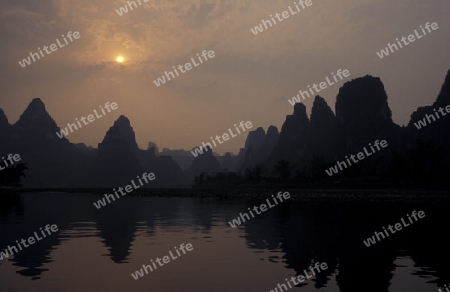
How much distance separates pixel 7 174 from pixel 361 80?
128 m

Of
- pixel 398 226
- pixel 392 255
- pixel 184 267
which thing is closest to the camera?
pixel 184 267

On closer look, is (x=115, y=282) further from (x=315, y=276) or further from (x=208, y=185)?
(x=208, y=185)

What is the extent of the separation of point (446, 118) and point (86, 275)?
15189 cm

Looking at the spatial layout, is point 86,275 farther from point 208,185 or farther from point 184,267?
point 208,185

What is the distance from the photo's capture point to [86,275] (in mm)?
16219

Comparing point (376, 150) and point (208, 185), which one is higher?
point (208, 185)

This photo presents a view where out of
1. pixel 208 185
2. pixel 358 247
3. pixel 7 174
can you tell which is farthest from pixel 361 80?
pixel 358 247

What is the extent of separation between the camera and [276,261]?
1908cm

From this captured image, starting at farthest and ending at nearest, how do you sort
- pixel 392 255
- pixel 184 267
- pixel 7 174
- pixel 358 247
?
pixel 7 174 < pixel 358 247 < pixel 392 255 < pixel 184 267

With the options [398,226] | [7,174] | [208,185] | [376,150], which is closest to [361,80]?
[376,150]

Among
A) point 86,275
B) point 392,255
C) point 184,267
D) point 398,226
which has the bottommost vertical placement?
point 398,226

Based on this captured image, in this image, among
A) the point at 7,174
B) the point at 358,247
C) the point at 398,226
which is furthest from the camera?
the point at 7,174

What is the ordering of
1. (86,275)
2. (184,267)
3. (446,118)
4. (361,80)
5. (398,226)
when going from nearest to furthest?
1. (86,275)
2. (184,267)
3. (398,226)
4. (446,118)
5. (361,80)

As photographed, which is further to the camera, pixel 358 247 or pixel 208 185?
pixel 208 185
